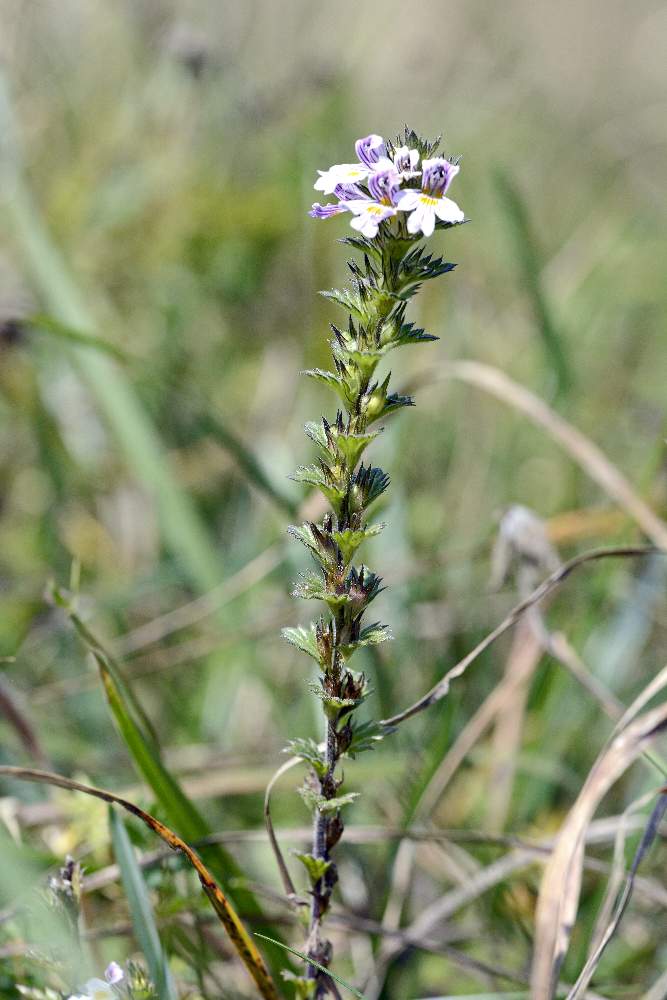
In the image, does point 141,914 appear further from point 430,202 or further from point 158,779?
point 430,202

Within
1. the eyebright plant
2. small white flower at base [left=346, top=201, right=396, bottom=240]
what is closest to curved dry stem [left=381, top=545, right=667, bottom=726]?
the eyebright plant

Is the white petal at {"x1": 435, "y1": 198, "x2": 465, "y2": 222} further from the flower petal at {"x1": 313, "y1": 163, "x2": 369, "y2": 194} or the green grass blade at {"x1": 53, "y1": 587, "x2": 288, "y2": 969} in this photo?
the green grass blade at {"x1": 53, "y1": 587, "x2": 288, "y2": 969}

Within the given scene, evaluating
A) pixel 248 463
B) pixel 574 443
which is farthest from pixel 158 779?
pixel 574 443

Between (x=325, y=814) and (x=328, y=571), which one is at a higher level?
(x=328, y=571)

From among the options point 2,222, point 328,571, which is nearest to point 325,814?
point 328,571

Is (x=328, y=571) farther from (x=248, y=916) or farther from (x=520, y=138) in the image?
(x=520, y=138)

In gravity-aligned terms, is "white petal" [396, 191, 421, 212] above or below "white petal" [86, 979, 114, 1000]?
above
